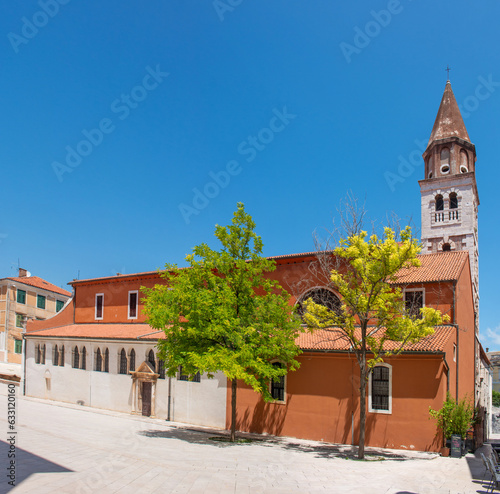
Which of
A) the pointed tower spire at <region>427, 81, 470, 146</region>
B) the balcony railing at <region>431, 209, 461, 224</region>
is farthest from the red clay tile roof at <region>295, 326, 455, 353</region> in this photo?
the pointed tower spire at <region>427, 81, 470, 146</region>

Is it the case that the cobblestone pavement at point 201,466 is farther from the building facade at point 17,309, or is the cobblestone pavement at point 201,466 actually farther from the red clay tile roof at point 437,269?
the building facade at point 17,309

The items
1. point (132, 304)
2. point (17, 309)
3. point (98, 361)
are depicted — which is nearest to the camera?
point (98, 361)

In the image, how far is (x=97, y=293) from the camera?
34.2 meters

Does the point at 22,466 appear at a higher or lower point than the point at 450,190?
lower

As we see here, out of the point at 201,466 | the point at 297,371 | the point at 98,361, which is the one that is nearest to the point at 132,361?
the point at 98,361

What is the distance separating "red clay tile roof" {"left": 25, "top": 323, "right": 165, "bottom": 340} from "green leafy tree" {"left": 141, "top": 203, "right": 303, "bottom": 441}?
7698mm

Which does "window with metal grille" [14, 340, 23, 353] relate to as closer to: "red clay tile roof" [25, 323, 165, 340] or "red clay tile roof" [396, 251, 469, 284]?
"red clay tile roof" [25, 323, 165, 340]

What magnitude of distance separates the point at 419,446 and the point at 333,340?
5088 millimetres

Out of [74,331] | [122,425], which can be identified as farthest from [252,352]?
[74,331]

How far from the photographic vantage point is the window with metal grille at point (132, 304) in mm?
31456

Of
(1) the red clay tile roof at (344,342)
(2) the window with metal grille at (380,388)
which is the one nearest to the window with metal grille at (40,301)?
(1) the red clay tile roof at (344,342)

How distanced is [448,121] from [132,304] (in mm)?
30492

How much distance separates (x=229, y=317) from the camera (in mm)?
18719

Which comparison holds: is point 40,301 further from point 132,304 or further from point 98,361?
point 98,361
